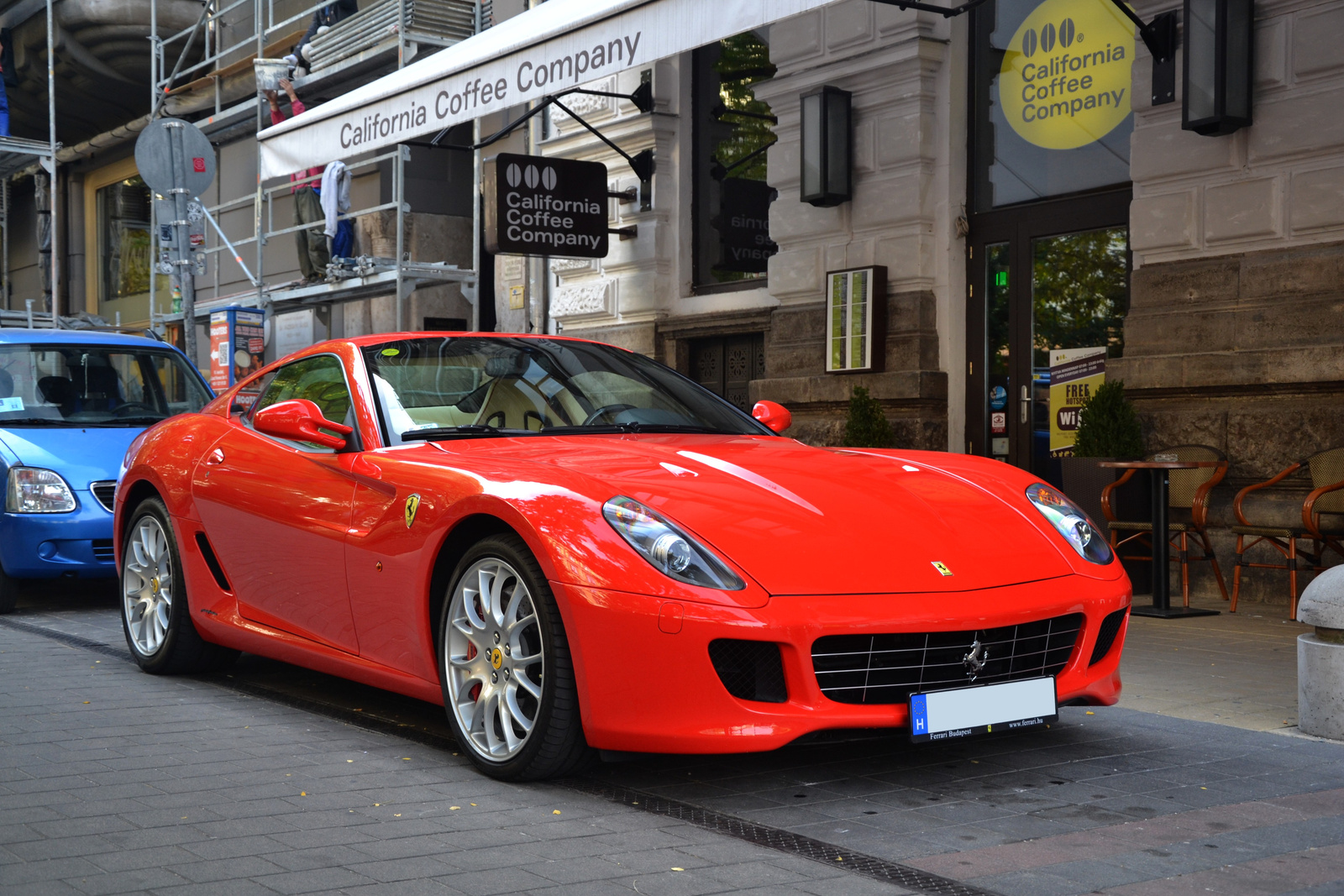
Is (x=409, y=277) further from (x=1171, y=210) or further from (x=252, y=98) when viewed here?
(x=1171, y=210)

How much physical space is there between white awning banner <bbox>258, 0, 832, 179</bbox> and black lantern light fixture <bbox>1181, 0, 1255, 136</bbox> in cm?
261

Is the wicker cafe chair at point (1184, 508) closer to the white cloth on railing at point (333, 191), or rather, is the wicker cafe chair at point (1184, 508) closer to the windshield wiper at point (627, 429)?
the windshield wiper at point (627, 429)

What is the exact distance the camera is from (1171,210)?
8.84m

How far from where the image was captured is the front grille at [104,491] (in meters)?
8.12

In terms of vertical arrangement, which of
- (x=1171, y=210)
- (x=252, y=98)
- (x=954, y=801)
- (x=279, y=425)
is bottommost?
(x=954, y=801)

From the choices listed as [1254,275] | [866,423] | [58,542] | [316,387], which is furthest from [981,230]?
[58,542]

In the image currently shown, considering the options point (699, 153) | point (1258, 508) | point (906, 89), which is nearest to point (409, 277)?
point (699, 153)

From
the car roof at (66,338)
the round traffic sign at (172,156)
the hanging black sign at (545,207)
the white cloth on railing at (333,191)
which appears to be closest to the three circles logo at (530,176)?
the hanging black sign at (545,207)

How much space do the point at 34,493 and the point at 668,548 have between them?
5.48 metres

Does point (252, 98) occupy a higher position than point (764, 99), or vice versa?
point (252, 98)

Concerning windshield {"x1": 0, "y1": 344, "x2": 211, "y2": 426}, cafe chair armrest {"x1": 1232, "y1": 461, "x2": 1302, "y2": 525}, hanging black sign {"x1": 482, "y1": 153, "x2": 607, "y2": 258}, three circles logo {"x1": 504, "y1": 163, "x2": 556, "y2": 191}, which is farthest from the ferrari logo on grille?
three circles logo {"x1": 504, "y1": 163, "x2": 556, "y2": 191}

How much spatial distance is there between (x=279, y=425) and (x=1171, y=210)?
6.06m

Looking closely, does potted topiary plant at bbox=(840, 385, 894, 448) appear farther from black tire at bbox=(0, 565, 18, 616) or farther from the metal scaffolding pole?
the metal scaffolding pole

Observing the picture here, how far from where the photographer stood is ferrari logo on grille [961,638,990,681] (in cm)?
387
